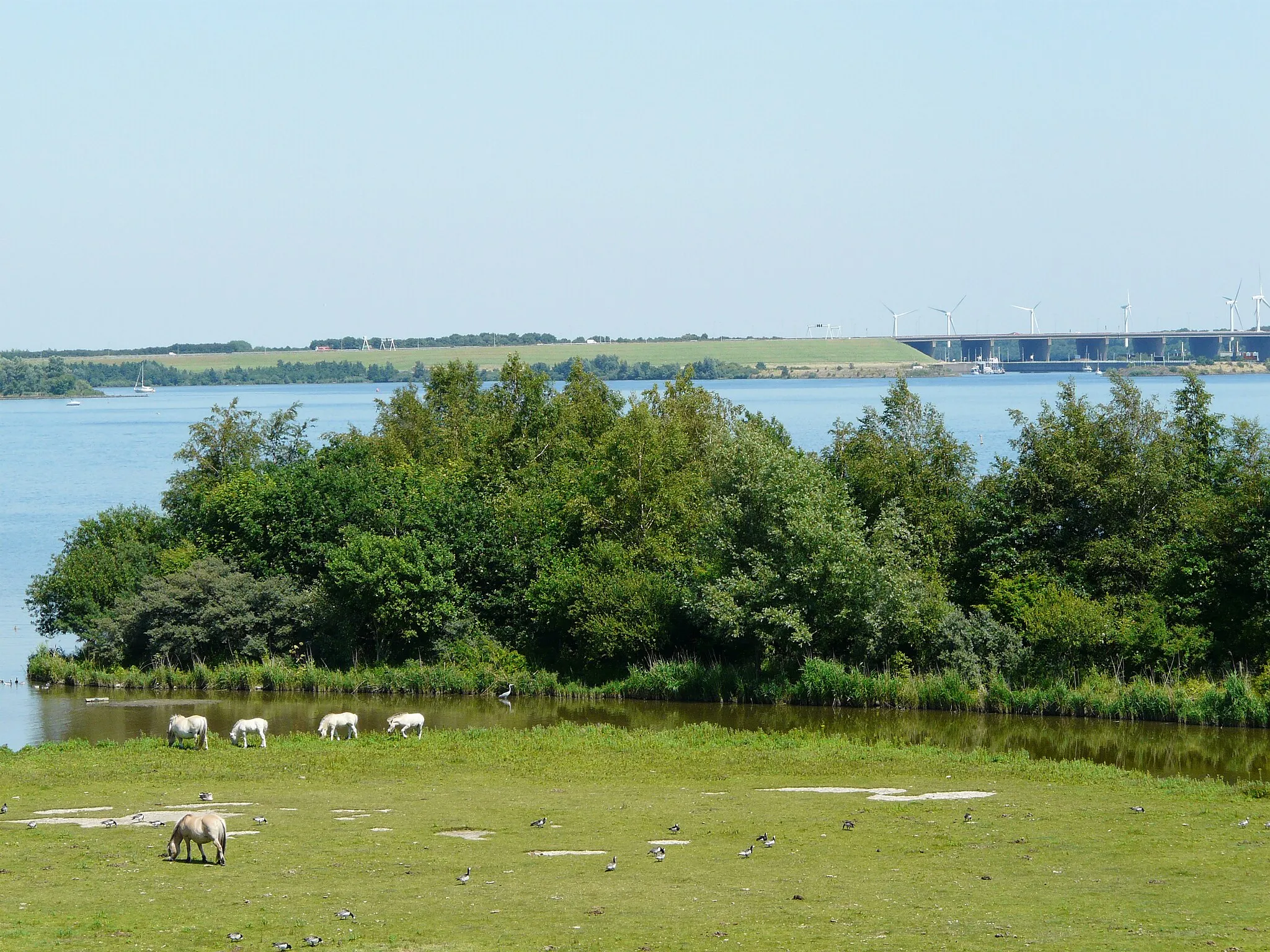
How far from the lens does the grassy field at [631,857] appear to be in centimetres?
1670

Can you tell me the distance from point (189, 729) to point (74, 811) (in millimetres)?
9574

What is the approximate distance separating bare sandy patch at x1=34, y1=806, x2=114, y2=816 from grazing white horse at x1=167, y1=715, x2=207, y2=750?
348 inches

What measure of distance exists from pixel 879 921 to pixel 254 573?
40462 millimetres

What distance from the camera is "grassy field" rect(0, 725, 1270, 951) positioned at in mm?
16703

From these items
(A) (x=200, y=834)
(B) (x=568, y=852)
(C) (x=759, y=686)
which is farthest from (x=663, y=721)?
(A) (x=200, y=834)

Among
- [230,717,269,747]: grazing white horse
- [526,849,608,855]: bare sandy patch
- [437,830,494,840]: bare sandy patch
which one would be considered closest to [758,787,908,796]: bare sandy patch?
[437,830,494,840]: bare sandy patch

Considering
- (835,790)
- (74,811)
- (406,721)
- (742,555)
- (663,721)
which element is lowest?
(663,721)

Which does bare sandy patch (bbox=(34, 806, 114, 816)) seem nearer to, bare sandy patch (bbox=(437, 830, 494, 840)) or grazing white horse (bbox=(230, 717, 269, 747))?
bare sandy patch (bbox=(437, 830, 494, 840))

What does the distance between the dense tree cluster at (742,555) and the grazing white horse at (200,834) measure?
2663cm

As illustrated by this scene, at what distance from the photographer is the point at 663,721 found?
42.5 m

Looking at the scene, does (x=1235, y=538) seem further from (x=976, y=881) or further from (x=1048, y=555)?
(x=976, y=881)

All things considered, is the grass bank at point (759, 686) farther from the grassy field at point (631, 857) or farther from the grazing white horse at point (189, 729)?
the grazing white horse at point (189, 729)

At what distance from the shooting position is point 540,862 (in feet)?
68.3

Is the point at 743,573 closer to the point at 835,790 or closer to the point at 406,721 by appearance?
the point at 406,721
